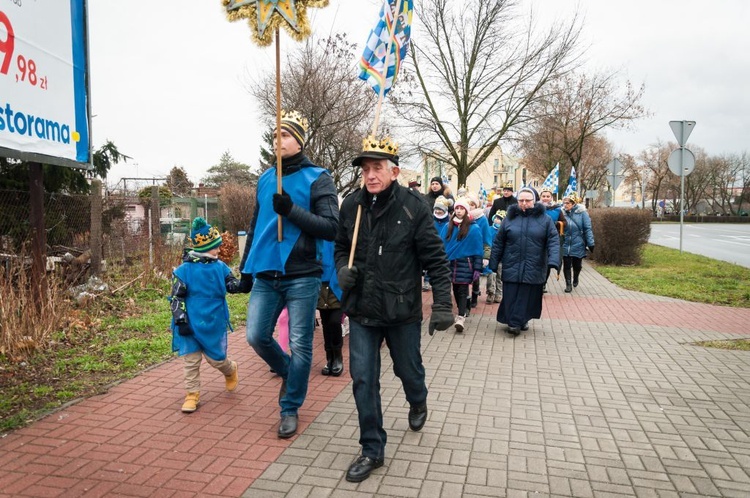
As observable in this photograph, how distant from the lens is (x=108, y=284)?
31.3 ft

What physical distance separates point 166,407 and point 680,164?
617 inches

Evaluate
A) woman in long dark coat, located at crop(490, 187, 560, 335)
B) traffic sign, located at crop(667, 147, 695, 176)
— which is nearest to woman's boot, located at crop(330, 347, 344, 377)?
woman in long dark coat, located at crop(490, 187, 560, 335)

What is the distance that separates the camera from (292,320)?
418cm

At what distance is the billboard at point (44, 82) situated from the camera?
5605mm

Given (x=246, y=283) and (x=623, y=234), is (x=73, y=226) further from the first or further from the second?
(x=623, y=234)

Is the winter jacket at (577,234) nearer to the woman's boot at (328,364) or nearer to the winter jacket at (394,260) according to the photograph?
the woman's boot at (328,364)

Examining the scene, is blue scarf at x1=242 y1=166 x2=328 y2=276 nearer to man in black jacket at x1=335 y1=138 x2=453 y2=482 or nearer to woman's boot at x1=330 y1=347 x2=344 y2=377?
man in black jacket at x1=335 y1=138 x2=453 y2=482

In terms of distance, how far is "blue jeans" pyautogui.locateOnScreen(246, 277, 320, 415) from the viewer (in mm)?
4156

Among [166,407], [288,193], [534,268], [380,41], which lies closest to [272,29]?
[380,41]

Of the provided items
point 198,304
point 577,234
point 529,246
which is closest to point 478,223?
point 529,246

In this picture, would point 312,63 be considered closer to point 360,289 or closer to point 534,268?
point 534,268

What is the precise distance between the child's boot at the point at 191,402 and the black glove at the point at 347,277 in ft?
6.17

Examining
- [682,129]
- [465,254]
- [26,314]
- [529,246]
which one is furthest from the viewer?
[682,129]

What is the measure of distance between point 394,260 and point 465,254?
15.4 feet
